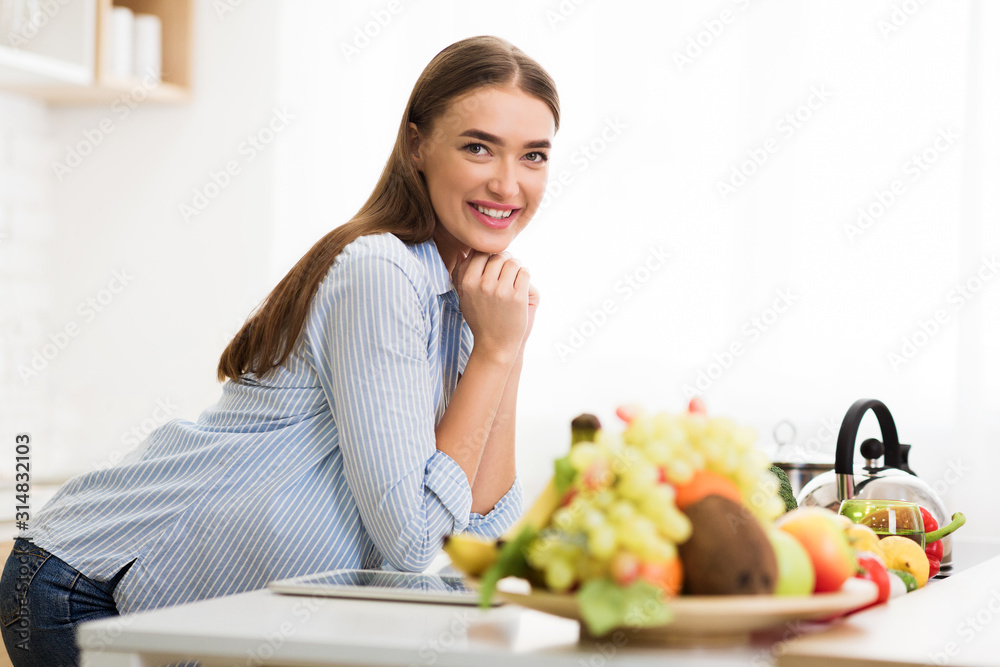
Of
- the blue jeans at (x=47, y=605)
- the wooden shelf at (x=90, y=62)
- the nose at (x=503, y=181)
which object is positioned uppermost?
the wooden shelf at (x=90, y=62)

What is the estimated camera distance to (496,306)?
4.04 feet

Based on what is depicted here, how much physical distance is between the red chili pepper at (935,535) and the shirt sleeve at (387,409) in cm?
53

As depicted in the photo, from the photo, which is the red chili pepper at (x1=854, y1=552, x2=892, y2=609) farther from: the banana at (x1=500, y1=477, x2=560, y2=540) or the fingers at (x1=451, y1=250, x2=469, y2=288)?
the fingers at (x1=451, y1=250, x2=469, y2=288)

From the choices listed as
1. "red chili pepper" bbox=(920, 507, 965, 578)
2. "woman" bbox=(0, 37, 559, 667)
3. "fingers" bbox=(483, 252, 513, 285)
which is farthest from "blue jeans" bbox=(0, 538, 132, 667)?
"red chili pepper" bbox=(920, 507, 965, 578)

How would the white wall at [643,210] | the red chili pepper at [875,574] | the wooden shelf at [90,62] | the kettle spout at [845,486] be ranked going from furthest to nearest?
the wooden shelf at [90,62] < the white wall at [643,210] < the kettle spout at [845,486] < the red chili pepper at [875,574]

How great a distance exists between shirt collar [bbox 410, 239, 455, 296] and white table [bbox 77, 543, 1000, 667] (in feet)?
1.69

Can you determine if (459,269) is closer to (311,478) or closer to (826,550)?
(311,478)

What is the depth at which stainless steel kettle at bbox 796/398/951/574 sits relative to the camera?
1.37 meters

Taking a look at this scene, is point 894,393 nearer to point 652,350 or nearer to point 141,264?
point 652,350

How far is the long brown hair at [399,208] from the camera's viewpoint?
3.89ft

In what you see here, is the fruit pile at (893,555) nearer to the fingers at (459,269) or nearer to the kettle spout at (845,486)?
the kettle spout at (845,486)

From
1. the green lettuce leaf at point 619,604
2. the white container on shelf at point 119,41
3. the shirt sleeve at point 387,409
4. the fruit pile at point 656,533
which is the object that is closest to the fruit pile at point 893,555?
the fruit pile at point 656,533

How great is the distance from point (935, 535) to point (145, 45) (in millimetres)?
2587

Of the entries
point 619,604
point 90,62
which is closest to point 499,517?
point 619,604
